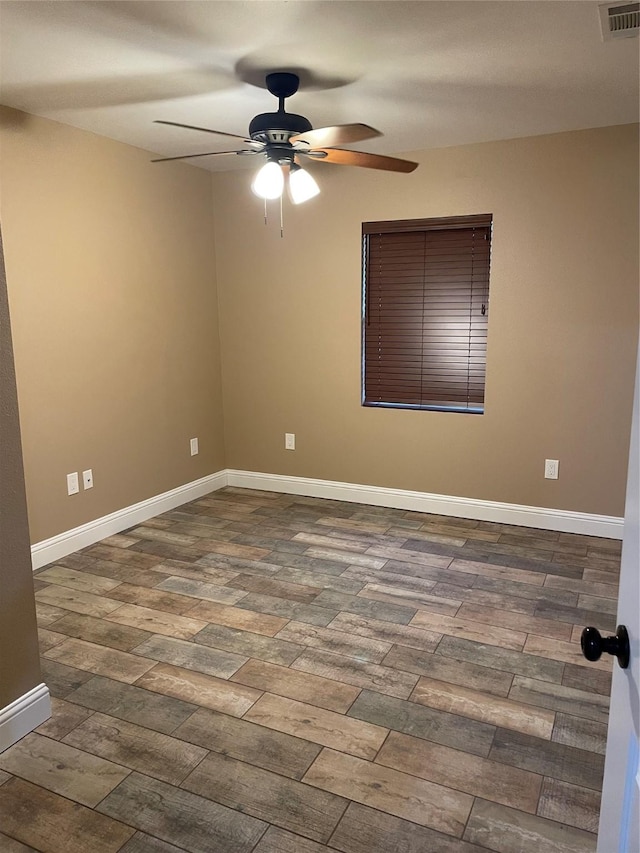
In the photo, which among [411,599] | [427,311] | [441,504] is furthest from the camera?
[441,504]

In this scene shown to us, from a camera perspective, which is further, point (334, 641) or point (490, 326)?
point (490, 326)

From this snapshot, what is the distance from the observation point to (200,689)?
92.5 inches

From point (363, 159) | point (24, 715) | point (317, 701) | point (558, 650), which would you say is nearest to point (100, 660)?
point (24, 715)

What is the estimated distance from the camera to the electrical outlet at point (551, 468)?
3916mm

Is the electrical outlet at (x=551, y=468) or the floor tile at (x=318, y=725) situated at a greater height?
the electrical outlet at (x=551, y=468)

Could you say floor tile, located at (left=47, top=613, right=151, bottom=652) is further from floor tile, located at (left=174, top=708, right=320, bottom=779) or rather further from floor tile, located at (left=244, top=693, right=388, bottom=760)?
floor tile, located at (left=244, top=693, right=388, bottom=760)

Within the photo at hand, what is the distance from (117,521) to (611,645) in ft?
11.5

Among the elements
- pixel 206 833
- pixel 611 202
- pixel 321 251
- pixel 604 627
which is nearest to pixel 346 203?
pixel 321 251

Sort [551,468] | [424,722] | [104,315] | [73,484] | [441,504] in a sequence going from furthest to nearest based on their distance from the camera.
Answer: [441,504] < [551,468] < [104,315] < [73,484] < [424,722]

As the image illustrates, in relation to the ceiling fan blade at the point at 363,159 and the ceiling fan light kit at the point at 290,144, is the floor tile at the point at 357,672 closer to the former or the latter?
the ceiling fan light kit at the point at 290,144

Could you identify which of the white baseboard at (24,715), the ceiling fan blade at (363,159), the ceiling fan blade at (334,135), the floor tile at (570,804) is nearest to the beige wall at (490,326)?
the ceiling fan blade at (363,159)

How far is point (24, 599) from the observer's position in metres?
2.06

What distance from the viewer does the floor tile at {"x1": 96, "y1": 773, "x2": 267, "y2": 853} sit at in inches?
66.2

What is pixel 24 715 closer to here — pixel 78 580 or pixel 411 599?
pixel 78 580
